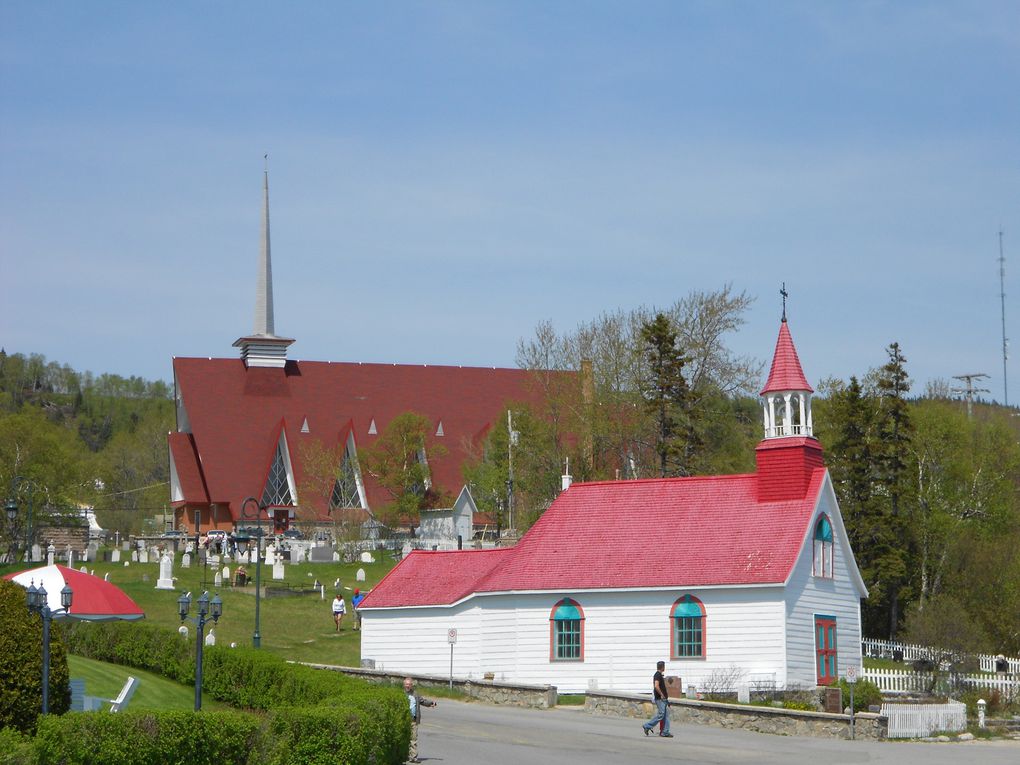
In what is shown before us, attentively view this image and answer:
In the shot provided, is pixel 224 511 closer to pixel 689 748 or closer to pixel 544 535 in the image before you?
pixel 544 535

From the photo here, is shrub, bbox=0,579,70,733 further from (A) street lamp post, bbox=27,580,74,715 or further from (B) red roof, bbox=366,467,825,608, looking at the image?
(B) red roof, bbox=366,467,825,608

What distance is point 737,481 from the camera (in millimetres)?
41906

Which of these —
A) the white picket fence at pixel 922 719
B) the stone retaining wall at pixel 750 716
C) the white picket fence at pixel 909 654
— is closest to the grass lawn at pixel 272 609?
the stone retaining wall at pixel 750 716

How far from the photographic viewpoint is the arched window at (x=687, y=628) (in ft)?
128

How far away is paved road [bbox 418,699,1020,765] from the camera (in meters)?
26.7

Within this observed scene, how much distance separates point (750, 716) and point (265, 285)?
69017mm

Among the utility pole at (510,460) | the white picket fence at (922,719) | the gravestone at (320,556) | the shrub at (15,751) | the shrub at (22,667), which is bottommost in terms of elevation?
the white picket fence at (922,719)

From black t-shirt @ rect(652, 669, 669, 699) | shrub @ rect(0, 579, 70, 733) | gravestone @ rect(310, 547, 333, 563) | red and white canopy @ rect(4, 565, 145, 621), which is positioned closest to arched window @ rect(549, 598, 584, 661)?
Answer: black t-shirt @ rect(652, 669, 669, 699)

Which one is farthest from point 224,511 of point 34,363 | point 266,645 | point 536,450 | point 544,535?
point 34,363

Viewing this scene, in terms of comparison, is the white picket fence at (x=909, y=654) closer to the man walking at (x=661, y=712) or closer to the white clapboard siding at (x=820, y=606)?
the white clapboard siding at (x=820, y=606)

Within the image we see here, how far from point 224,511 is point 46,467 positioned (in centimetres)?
1500

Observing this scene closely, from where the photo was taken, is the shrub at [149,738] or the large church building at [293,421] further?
the large church building at [293,421]

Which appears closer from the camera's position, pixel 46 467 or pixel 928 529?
pixel 928 529

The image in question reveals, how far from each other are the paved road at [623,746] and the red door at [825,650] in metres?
6.91
